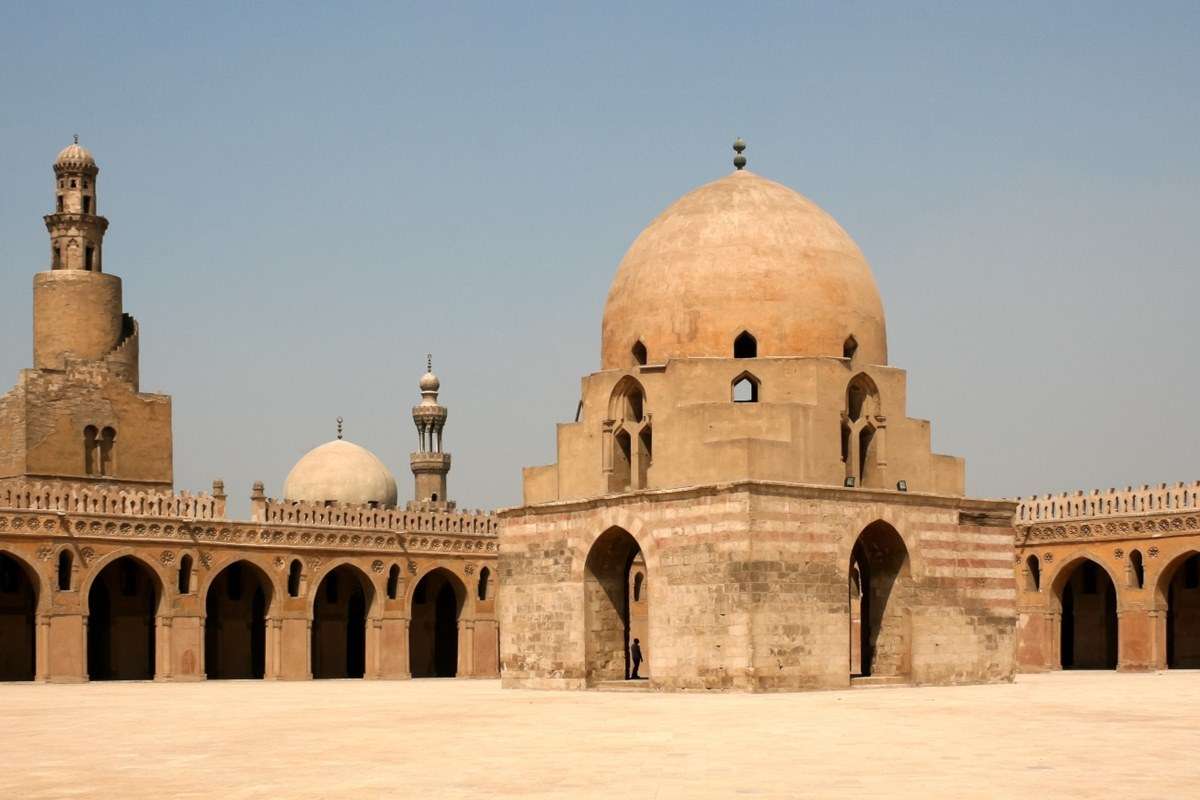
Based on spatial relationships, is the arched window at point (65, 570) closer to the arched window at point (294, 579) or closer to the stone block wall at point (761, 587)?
the arched window at point (294, 579)

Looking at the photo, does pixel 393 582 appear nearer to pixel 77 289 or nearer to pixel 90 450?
pixel 90 450

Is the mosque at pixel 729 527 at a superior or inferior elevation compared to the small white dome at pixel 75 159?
inferior

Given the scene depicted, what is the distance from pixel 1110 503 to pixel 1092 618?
452 centimetres

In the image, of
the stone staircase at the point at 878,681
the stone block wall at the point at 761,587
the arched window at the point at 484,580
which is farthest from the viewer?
the arched window at the point at 484,580

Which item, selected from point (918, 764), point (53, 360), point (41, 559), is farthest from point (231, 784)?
point (53, 360)

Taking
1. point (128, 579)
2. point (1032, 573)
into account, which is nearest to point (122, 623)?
point (128, 579)

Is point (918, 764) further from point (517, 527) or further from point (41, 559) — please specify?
point (41, 559)

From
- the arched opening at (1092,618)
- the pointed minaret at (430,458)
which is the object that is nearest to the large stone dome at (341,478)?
the pointed minaret at (430,458)

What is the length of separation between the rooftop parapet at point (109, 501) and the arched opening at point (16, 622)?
1988mm

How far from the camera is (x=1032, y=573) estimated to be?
1487 inches

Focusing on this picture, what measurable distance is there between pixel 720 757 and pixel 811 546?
10.9 metres

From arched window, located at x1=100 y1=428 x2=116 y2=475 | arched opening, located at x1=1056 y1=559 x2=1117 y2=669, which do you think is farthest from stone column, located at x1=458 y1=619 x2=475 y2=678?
arched opening, located at x1=1056 y1=559 x2=1117 y2=669

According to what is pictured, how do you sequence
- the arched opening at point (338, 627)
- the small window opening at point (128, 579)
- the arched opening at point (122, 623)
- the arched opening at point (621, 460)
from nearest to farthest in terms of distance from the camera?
the arched opening at point (621, 460)
the arched opening at point (122, 623)
the small window opening at point (128, 579)
the arched opening at point (338, 627)

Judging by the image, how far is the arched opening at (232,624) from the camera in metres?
38.8
